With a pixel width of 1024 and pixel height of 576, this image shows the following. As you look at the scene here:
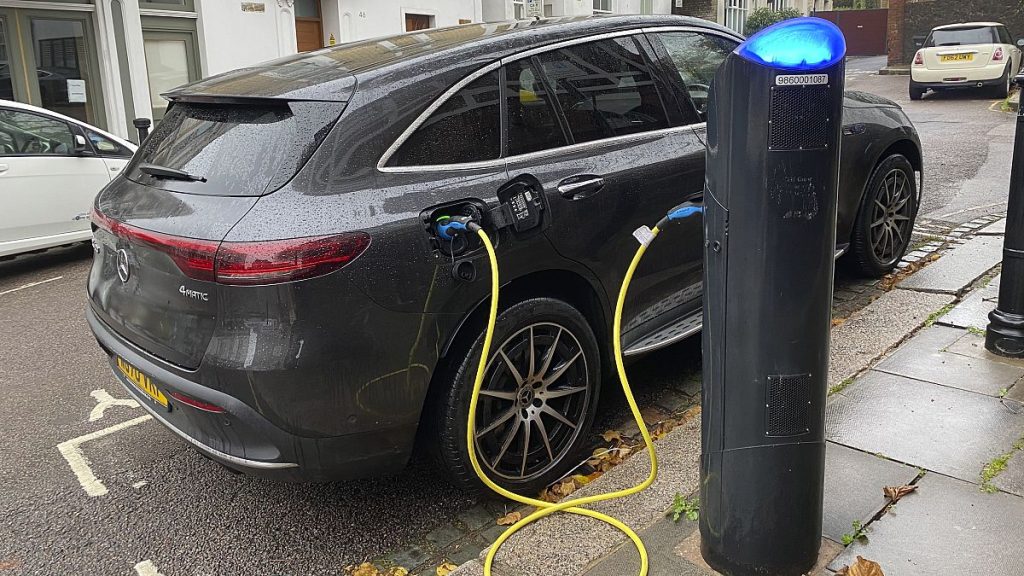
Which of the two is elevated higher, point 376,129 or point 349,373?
point 376,129

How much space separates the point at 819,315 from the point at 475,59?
67.4 inches

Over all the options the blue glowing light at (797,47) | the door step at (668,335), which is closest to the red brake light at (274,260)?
the blue glowing light at (797,47)

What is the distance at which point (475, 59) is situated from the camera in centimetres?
344

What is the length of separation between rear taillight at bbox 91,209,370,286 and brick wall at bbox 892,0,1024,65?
103 feet

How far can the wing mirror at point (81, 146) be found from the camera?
27.1 feet

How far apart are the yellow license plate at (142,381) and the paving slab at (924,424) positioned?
2649 millimetres

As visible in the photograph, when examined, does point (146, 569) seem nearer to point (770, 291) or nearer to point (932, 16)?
point (770, 291)

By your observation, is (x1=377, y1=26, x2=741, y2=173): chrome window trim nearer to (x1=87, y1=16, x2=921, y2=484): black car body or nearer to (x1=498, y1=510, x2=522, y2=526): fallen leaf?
(x1=87, y1=16, x2=921, y2=484): black car body

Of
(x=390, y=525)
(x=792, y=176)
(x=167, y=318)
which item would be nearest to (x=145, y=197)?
(x=167, y=318)

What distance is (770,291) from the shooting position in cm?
245

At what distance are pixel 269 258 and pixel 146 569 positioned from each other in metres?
1.36

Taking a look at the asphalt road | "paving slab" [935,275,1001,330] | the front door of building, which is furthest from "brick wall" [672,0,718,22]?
the asphalt road

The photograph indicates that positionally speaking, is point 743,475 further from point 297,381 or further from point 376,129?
point 376,129

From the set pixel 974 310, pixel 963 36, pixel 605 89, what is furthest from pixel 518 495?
pixel 963 36
